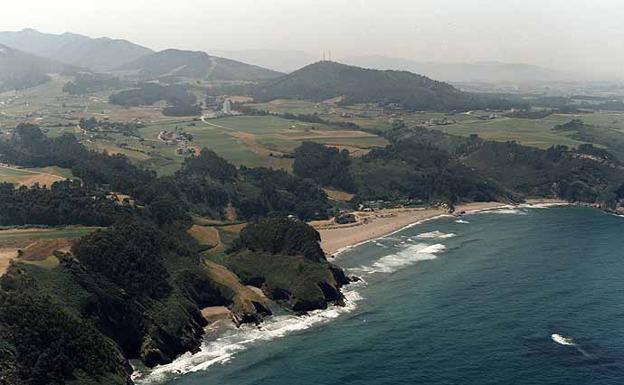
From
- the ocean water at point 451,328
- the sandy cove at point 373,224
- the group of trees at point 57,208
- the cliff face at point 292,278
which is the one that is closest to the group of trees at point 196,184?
the group of trees at point 57,208

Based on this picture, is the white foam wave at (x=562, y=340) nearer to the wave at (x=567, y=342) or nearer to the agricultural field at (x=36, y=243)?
the wave at (x=567, y=342)

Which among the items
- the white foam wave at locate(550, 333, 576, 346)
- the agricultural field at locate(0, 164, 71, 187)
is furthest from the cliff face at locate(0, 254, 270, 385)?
the agricultural field at locate(0, 164, 71, 187)

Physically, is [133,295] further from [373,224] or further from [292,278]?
[373,224]

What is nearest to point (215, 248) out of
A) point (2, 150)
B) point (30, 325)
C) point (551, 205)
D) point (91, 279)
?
point (91, 279)

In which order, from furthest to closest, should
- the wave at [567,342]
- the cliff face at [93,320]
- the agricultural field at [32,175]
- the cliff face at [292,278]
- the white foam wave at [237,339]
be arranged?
1. the agricultural field at [32,175]
2. the cliff face at [292,278]
3. the wave at [567,342]
4. the white foam wave at [237,339]
5. the cliff face at [93,320]

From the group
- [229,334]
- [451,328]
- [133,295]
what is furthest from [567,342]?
[133,295]

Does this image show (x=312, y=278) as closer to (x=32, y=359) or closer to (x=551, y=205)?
(x=32, y=359)

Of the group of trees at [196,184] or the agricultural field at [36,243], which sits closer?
the agricultural field at [36,243]
